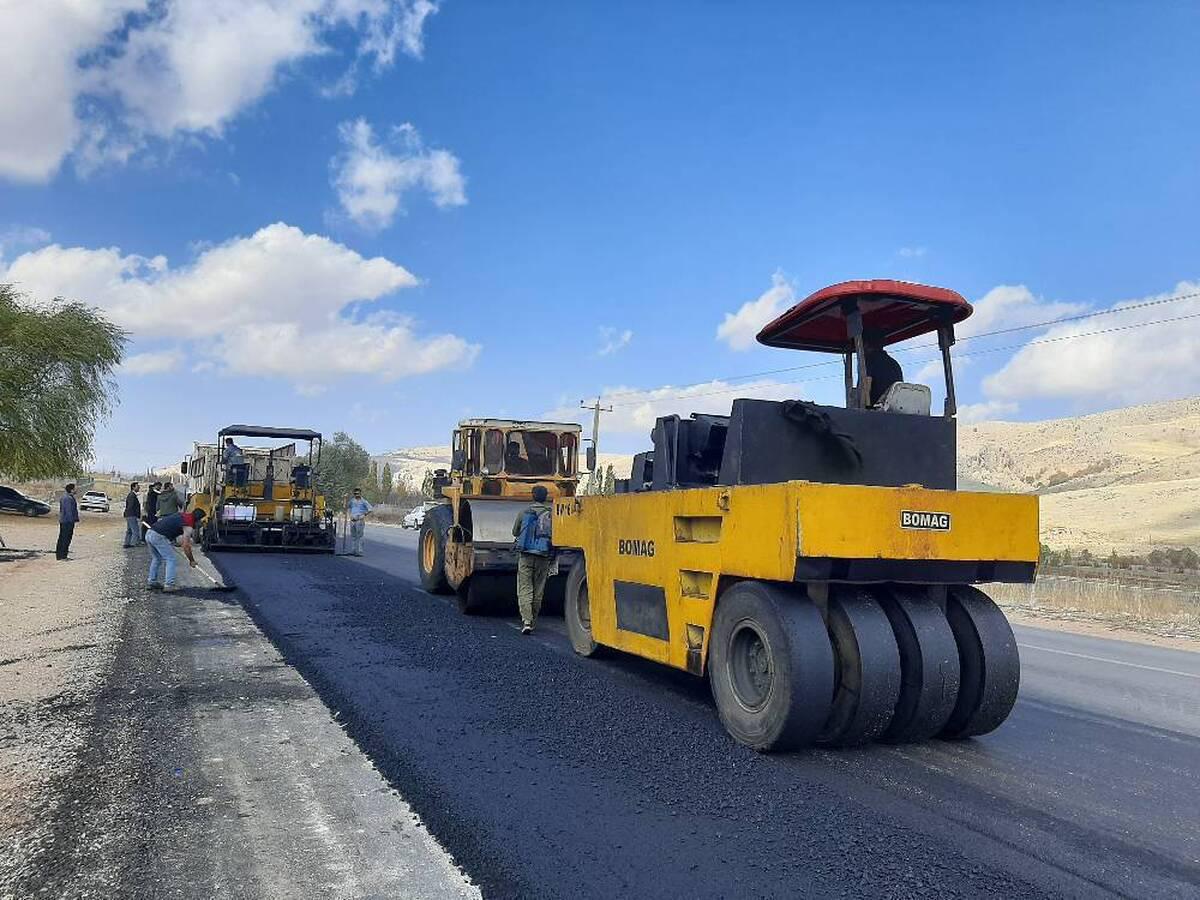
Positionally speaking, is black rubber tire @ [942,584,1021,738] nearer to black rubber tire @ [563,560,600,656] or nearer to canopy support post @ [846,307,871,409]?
canopy support post @ [846,307,871,409]

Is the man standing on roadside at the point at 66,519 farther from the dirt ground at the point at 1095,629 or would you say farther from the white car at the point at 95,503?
the white car at the point at 95,503

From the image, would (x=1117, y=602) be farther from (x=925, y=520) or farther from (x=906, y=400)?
(x=925, y=520)

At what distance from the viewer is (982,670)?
5633mm

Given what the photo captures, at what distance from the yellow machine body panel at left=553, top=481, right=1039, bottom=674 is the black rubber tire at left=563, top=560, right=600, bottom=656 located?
52.6 inches

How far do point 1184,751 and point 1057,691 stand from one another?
6.64 feet


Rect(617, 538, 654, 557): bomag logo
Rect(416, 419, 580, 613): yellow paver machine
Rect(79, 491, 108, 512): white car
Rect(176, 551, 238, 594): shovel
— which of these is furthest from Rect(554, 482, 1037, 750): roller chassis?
Rect(79, 491, 108, 512): white car

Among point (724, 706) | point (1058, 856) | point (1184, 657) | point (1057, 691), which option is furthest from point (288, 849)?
point (1184, 657)

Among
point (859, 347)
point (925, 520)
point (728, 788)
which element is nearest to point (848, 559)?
point (925, 520)

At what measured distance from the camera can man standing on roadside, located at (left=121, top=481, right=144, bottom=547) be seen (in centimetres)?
2098

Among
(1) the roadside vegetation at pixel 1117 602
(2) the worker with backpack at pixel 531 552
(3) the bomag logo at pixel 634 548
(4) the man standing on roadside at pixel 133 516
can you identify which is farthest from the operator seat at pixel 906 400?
(4) the man standing on roadside at pixel 133 516

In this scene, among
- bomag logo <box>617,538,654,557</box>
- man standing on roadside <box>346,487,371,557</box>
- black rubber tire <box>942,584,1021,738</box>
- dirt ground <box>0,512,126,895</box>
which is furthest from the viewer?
man standing on roadside <box>346,487,371,557</box>

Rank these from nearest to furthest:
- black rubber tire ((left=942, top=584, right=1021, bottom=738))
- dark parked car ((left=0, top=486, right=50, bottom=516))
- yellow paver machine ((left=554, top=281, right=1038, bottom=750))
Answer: yellow paver machine ((left=554, top=281, right=1038, bottom=750)) < black rubber tire ((left=942, top=584, right=1021, bottom=738)) < dark parked car ((left=0, top=486, right=50, bottom=516))

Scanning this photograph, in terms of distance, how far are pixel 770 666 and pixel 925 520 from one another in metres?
1.22

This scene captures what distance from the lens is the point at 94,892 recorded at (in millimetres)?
3328
